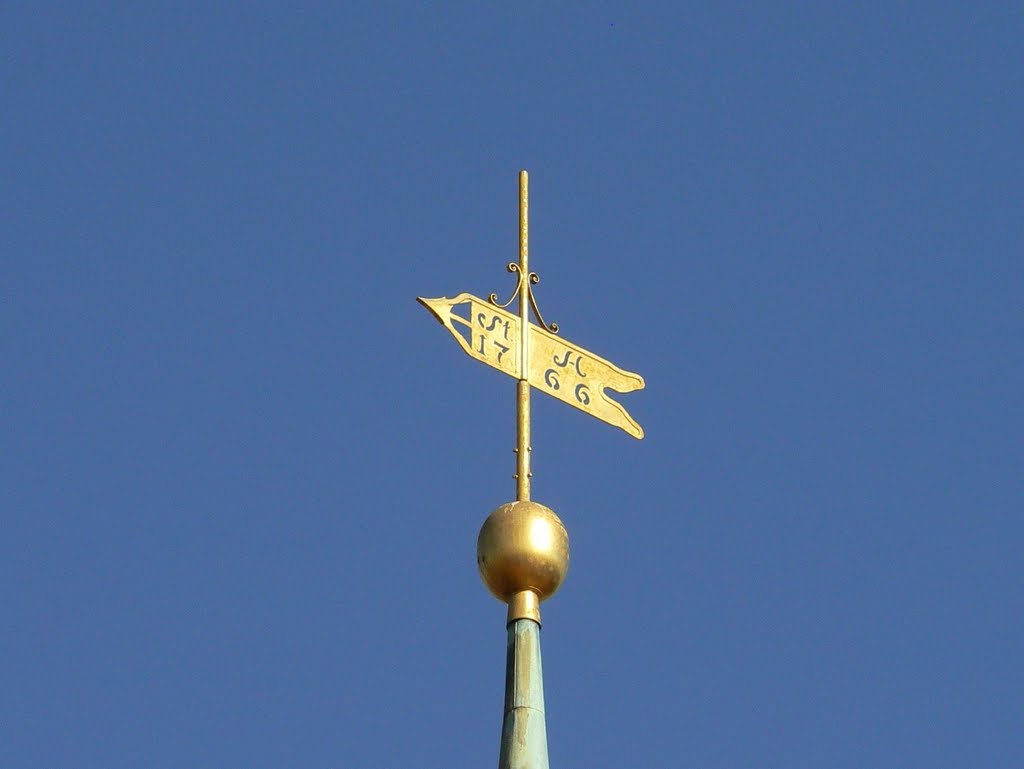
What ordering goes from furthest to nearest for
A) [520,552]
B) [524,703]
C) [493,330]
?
[493,330]
[520,552]
[524,703]

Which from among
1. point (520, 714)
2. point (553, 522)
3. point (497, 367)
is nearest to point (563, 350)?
point (497, 367)

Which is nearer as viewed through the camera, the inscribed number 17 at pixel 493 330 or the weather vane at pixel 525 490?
the weather vane at pixel 525 490

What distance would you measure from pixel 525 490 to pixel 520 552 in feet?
1.63

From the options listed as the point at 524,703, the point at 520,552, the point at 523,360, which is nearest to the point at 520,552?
the point at 520,552

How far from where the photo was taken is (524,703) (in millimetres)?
11312

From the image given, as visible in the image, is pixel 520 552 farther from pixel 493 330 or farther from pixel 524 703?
pixel 493 330

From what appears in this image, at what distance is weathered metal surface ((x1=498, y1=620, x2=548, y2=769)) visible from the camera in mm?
11117

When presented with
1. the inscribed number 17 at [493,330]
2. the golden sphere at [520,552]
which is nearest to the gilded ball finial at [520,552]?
the golden sphere at [520,552]

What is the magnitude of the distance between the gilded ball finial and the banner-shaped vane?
3.24ft

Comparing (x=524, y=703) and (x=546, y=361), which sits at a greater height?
(x=546, y=361)

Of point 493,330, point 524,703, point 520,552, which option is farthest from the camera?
point 493,330

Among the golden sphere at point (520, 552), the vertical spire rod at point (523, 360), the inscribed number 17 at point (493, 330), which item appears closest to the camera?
the golden sphere at point (520, 552)

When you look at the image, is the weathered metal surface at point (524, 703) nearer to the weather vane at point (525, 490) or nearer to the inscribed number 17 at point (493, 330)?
the weather vane at point (525, 490)

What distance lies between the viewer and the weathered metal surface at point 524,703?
11117mm
